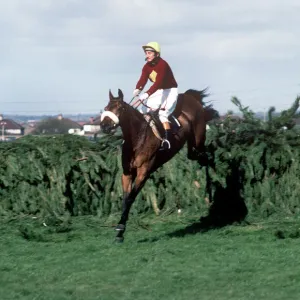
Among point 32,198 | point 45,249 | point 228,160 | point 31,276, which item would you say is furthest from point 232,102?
point 31,276

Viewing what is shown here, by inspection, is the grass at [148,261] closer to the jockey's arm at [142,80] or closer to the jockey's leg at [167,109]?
the jockey's leg at [167,109]

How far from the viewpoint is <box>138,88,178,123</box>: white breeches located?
12.3 metres

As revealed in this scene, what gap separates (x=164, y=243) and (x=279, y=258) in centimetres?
188

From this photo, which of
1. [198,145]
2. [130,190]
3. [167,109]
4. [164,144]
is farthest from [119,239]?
[198,145]

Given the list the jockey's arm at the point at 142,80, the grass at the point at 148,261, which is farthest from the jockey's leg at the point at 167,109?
the grass at the point at 148,261

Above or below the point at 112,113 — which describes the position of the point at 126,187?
below

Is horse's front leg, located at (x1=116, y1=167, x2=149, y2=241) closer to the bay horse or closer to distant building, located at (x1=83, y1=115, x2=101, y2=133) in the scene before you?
the bay horse

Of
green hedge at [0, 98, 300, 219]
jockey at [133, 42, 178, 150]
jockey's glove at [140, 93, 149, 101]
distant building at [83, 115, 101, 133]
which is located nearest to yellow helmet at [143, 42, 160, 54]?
jockey at [133, 42, 178, 150]

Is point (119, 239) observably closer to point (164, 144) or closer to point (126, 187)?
point (126, 187)

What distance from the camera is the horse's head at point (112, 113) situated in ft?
35.8

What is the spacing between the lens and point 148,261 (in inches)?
375

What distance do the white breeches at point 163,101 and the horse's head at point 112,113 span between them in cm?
114

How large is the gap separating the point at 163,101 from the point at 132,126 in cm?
105

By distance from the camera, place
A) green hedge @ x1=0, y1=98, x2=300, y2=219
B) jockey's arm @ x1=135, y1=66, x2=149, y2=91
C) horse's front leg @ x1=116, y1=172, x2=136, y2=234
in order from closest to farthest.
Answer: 1. horse's front leg @ x1=116, y1=172, x2=136, y2=234
2. jockey's arm @ x1=135, y1=66, x2=149, y2=91
3. green hedge @ x1=0, y1=98, x2=300, y2=219
